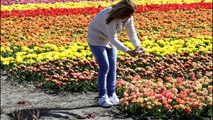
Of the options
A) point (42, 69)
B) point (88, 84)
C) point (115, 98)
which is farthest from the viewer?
point (42, 69)

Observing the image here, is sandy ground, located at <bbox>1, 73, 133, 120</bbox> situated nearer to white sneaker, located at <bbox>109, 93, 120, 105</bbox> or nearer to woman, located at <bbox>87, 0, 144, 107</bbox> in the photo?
white sneaker, located at <bbox>109, 93, 120, 105</bbox>

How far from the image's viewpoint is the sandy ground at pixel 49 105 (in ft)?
20.2

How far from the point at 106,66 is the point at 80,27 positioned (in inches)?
282

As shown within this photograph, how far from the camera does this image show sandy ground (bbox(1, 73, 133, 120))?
20.2 feet

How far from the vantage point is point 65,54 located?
9.26 m

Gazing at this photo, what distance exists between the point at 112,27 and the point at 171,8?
33.8 ft

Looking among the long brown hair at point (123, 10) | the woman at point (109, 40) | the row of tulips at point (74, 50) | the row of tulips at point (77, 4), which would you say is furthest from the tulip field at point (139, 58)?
the row of tulips at point (77, 4)

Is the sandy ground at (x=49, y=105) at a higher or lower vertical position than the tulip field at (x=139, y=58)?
lower

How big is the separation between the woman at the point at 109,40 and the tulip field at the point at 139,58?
265 millimetres

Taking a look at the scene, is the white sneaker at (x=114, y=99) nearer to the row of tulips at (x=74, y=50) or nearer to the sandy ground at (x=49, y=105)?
the sandy ground at (x=49, y=105)

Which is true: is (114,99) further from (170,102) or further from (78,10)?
(78,10)

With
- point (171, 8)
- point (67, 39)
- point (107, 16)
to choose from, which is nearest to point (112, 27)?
point (107, 16)

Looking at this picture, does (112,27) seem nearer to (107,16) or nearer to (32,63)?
(107,16)

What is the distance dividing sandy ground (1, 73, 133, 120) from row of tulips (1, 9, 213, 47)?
3264mm
